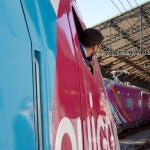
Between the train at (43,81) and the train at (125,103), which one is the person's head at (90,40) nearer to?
the train at (43,81)

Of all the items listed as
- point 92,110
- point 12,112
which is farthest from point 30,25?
point 92,110

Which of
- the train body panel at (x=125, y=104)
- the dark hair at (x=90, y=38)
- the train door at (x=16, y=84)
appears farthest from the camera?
the train body panel at (x=125, y=104)

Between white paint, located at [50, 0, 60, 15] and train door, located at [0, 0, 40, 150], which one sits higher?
white paint, located at [50, 0, 60, 15]

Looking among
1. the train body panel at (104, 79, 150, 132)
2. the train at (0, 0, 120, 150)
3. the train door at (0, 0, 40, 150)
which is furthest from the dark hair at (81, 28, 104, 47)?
the train body panel at (104, 79, 150, 132)

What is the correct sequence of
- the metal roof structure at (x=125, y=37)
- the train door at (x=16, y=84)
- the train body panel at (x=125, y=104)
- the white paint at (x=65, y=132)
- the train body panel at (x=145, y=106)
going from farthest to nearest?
the train body panel at (x=145, y=106) < the metal roof structure at (x=125, y=37) < the train body panel at (x=125, y=104) < the white paint at (x=65, y=132) < the train door at (x=16, y=84)

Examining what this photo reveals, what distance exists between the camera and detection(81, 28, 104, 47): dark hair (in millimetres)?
3102

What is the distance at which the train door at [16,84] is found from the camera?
1.54m

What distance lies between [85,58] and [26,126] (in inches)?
55.6

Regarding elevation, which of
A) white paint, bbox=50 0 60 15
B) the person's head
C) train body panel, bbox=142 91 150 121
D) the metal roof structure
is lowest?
train body panel, bbox=142 91 150 121

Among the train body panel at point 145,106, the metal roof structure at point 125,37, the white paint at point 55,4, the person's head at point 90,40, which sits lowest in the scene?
the train body panel at point 145,106

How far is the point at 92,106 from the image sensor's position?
2.88m

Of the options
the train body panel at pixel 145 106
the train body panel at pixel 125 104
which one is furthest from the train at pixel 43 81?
the train body panel at pixel 145 106

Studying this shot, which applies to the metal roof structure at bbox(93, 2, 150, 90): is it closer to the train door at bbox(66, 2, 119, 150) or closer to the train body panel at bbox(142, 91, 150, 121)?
the train body panel at bbox(142, 91, 150, 121)

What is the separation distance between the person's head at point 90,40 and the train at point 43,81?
30 cm
